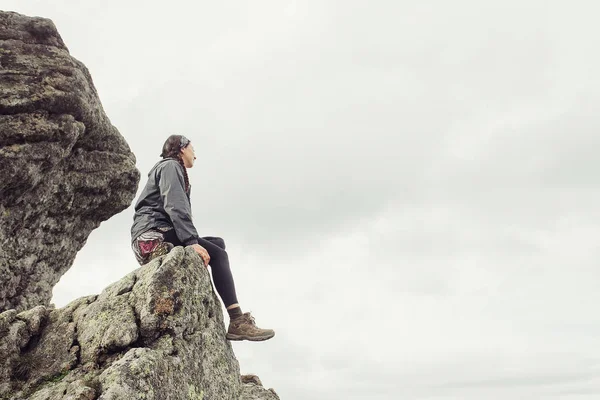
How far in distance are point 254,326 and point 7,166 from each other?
850cm

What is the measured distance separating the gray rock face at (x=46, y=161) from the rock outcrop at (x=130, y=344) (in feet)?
15.6

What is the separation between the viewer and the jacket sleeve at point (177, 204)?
1221 centimetres

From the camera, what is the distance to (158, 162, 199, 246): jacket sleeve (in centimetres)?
1221

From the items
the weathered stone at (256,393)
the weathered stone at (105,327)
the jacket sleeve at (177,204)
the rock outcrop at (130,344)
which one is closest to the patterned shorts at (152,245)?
the jacket sleeve at (177,204)

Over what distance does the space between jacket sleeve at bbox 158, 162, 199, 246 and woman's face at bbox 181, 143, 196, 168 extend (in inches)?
30.4

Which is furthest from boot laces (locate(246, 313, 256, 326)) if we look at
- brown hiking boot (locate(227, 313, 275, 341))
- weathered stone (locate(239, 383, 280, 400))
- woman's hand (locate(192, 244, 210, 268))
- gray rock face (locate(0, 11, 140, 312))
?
gray rock face (locate(0, 11, 140, 312))

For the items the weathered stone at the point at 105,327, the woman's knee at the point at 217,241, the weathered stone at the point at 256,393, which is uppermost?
the woman's knee at the point at 217,241

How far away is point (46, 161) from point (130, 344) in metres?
7.93

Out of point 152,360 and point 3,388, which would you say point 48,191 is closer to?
point 3,388

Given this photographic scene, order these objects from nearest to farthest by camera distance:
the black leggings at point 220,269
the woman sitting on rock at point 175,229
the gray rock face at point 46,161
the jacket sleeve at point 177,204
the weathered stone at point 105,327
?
the weathered stone at point 105,327
the jacket sleeve at point 177,204
the woman sitting on rock at point 175,229
the black leggings at point 220,269
the gray rock face at point 46,161

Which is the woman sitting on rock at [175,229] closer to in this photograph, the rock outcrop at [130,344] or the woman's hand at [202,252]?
the woman's hand at [202,252]

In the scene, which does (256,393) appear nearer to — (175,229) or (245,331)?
(245,331)

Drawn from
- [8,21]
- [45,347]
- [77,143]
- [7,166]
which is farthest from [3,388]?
[8,21]

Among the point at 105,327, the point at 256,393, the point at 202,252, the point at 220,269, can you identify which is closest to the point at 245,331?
the point at 220,269
